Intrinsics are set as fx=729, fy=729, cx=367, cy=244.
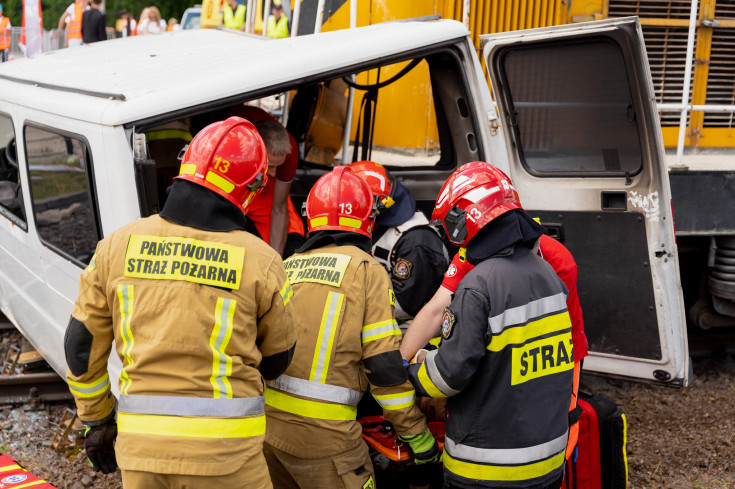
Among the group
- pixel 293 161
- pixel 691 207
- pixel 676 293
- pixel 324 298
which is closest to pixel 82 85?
pixel 293 161

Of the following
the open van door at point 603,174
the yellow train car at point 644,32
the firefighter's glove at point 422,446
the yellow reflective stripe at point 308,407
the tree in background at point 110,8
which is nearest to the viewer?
the yellow reflective stripe at point 308,407

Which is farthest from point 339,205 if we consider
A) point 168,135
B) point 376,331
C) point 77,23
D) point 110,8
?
point 110,8

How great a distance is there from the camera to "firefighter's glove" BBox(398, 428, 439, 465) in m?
2.81

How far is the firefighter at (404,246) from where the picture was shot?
3.42 m

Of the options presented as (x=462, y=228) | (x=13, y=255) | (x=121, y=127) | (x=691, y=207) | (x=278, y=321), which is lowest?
(x=13, y=255)

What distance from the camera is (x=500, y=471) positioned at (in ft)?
8.35

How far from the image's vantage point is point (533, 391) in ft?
8.34

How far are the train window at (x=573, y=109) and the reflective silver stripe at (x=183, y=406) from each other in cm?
273

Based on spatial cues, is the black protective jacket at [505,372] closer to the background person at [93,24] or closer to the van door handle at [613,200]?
the van door handle at [613,200]

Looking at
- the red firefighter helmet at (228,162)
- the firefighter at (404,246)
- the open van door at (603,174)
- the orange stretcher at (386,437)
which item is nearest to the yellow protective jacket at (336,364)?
the orange stretcher at (386,437)

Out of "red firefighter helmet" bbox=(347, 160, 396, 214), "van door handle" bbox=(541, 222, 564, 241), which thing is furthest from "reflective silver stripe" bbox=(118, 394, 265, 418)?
"van door handle" bbox=(541, 222, 564, 241)

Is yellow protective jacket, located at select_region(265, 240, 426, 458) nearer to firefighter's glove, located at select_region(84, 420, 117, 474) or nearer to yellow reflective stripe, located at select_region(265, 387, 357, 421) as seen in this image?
yellow reflective stripe, located at select_region(265, 387, 357, 421)

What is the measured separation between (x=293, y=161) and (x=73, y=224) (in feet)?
4.16

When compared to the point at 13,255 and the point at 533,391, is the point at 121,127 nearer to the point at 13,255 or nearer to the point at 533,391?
the point at 533,391
